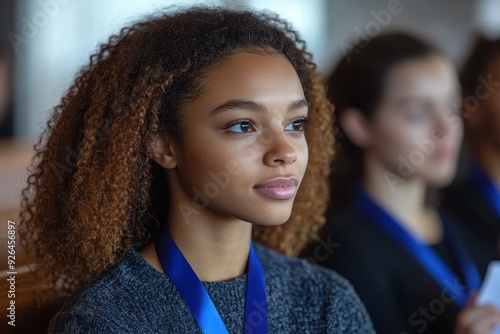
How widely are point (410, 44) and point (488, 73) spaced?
0.53 metres

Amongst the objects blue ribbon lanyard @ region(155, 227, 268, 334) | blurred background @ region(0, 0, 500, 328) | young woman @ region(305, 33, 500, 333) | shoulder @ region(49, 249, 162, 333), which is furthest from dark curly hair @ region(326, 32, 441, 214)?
blurred background @ region(0, 0, 500, 328)

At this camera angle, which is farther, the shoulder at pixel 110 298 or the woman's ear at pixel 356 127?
the woman's ear at pixel 356 127

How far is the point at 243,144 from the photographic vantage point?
48.4 inches

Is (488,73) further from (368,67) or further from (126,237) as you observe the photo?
(126,237)

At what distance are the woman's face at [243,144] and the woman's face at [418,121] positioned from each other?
2.75 feet

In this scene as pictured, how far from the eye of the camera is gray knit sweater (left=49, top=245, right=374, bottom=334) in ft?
3.95

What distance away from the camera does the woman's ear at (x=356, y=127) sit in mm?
2117

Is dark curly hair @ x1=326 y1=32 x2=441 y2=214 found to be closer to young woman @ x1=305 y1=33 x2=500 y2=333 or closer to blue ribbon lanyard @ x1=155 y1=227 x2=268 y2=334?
young woman @ x1=305 y1=33 x2=500 y2=333

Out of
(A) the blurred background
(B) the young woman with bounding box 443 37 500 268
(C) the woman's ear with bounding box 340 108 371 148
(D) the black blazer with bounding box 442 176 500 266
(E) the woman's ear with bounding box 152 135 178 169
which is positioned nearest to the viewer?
(E) the woman's ear with bounding box 152 135 178 169

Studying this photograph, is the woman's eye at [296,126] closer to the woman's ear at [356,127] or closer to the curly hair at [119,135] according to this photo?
the curly hair at [119,135]

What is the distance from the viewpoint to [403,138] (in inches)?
80.9

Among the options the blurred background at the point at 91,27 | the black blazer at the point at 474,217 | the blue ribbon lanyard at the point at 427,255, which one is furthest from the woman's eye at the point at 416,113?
the blurred background at the point at 91,27

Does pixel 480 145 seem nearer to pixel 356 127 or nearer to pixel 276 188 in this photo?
pixel 356 127

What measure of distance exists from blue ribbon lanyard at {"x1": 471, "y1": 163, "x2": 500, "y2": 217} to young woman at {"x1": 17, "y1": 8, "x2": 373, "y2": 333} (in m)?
1.34
